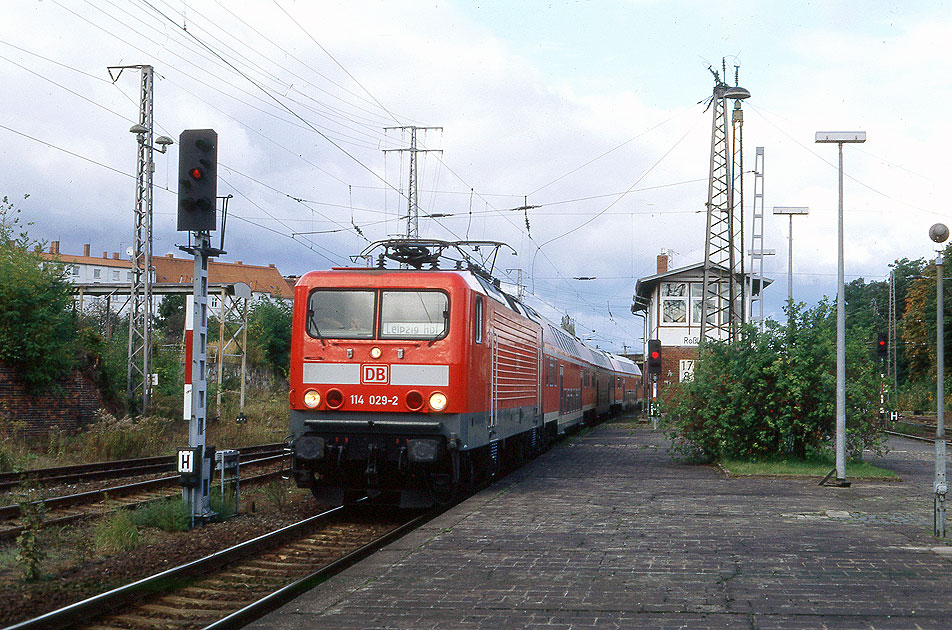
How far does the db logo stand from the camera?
11.8 m

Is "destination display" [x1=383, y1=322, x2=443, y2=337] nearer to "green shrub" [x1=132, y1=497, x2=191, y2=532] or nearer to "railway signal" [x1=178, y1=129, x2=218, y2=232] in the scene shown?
"railway signal" [x1=178, y1=129, x2=218, y2=232]

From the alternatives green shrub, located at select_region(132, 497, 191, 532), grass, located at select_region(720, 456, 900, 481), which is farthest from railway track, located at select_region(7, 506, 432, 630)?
grass, located at select_region(720, 456, 900, 481)

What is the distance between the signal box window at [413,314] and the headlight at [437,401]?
0.74 metres

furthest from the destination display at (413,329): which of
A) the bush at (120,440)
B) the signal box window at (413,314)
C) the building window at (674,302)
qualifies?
the building window at (674,302)

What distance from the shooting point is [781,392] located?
17422 mm

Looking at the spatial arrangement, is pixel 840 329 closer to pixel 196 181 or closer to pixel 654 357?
pixel 196 181

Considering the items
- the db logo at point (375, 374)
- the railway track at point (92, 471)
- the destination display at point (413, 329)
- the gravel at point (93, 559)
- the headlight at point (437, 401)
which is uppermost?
the destination display at point (413, 329)

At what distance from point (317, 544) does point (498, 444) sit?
18.8ft

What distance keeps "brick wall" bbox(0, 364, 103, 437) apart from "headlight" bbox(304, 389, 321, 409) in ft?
36.1

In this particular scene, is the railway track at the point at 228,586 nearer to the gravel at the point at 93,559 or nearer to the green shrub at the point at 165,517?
the gravel at the point at 93,559

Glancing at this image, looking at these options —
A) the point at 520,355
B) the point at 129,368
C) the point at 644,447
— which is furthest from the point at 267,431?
the point at 520,355

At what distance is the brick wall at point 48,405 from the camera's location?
2117 cm

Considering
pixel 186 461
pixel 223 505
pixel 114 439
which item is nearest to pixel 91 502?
pixel 223 505

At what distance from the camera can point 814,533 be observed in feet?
33.7
